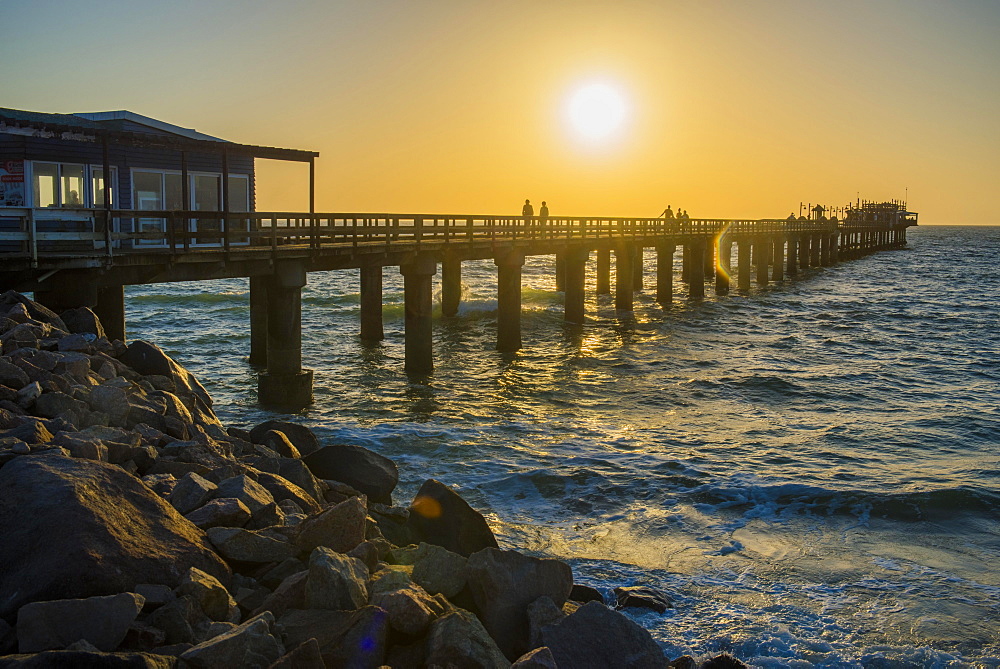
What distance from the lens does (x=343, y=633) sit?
571 cm

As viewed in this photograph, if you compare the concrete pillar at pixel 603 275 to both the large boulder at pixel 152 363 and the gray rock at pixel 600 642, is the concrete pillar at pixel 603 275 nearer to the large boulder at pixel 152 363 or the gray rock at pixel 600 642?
the large boulder at pixel 152 363

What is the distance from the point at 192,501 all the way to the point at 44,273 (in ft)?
24.4

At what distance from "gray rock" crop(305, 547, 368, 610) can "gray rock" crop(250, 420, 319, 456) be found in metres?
5.30

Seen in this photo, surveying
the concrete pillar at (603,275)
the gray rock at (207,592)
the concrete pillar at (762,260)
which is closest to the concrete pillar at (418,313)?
the gray rock at (207,592)

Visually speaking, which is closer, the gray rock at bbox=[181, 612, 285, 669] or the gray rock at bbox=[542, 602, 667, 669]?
the gray rock at bbox=[181, 612, 285, 669]

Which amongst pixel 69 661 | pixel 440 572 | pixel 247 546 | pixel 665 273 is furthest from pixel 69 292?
pixel 665 273

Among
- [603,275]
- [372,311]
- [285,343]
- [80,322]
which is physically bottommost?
[372,311]

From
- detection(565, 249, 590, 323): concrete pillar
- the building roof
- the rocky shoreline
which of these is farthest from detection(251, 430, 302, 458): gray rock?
detection(565, 249, 590, 323): concrete pillar

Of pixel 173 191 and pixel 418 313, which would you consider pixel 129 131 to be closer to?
pixel 173 191

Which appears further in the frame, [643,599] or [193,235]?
[193,235]

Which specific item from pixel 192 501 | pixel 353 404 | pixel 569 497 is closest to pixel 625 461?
pixel 569 497

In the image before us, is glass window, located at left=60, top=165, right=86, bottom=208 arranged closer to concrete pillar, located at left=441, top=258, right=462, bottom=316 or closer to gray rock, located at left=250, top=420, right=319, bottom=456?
gray rock, located at left=250, top=420, right=319, bottom=456

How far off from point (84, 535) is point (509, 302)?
22.6m

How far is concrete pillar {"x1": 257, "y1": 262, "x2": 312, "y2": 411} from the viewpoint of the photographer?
1772cm
